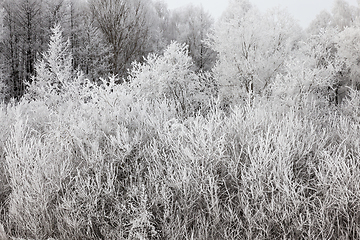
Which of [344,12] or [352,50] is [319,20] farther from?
[352,50]

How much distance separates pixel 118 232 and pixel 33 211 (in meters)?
1.33

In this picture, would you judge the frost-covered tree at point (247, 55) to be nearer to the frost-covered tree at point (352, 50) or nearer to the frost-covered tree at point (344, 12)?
the frost-covered tree at point (352, 50)

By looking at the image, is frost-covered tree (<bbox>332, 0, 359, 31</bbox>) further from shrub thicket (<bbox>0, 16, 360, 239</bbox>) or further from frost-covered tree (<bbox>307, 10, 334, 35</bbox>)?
shrub thicket (<bbox>0, 16, 360, 239</bbox>)

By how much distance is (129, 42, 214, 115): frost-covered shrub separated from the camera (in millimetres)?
8914

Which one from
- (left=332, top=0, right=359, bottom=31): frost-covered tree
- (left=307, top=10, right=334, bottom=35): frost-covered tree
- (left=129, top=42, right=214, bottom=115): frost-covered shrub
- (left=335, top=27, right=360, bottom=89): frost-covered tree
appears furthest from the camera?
(left=332, top=0, right=359, bottom=31): frost-covered tree

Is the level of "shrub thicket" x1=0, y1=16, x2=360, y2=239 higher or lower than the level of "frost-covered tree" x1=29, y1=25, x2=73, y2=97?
lower

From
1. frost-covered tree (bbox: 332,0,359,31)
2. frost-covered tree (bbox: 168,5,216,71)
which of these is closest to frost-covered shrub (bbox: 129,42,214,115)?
frost-covered tree (bbox: 168,5,216,71)

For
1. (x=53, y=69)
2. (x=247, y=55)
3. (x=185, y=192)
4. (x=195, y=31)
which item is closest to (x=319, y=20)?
(x=195, y=31)

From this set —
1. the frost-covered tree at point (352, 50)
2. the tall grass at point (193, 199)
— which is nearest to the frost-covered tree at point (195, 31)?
the frost-covered tree at point (352, 50)

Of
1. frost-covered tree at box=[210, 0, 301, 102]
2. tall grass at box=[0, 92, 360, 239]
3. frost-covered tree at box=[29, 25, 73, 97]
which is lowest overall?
tall grass at box=[0, 92, 360, 239]

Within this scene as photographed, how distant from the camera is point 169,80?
9781 millimetres

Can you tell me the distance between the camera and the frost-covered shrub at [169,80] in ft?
29.2

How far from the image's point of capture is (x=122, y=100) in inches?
227

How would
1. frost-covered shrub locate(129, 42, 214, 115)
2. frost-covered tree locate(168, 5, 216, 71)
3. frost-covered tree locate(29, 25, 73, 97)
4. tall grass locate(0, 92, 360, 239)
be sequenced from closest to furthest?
tall grass locate(0, 92, 360, 239)
frost-covered shrub locate(129, 42, 214, 115)
frost-covered tree locate(29, 25, 73, 97)
frost-covered tree locate(168, 5, 216, 71)
